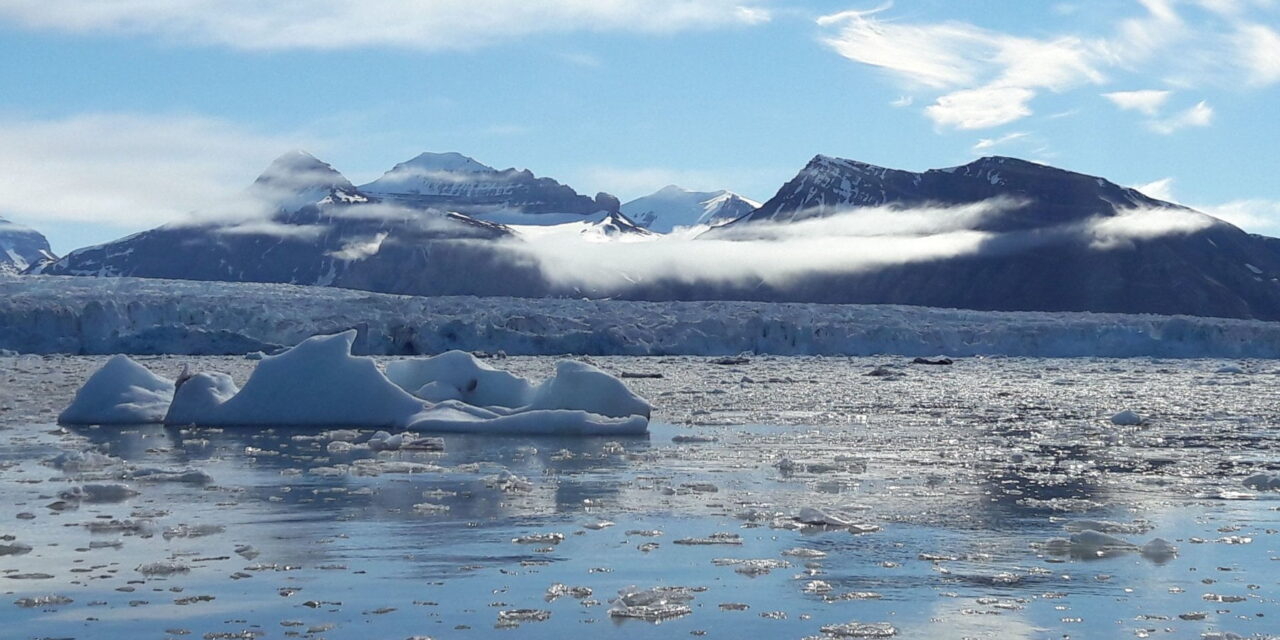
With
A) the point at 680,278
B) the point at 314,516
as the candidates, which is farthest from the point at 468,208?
the point at 314,516

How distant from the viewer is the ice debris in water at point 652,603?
15.2 feet

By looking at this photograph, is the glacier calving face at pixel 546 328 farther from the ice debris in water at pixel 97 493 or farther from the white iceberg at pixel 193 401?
the ice debris in water at pixel 97 493

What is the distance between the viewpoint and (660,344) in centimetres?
3372

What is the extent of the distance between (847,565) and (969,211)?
10196 cm

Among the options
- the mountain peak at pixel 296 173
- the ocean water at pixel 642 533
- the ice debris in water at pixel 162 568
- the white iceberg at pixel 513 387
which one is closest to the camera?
the ocean water at pixel 642 533

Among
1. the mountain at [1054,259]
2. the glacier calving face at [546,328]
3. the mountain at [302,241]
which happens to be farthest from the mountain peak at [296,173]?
the glacier calving face at [546,328]

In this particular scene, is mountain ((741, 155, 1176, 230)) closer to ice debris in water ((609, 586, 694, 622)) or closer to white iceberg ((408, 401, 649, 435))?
white iceberg ((408, 401, 649, 435))

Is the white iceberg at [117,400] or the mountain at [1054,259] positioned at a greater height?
the mountain at [1054,259]

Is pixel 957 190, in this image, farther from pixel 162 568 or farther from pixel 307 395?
pixel 162 568

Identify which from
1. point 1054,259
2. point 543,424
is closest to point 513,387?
point 543,424

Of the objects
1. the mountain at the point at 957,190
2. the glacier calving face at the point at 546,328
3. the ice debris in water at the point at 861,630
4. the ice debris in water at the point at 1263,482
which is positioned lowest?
the ice debris in water at the point at 861,630

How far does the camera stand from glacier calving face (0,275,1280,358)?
30406 millimetres

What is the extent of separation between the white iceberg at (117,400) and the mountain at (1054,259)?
3104 inches

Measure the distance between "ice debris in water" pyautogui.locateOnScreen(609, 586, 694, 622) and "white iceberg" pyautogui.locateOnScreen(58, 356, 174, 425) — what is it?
352 inches
